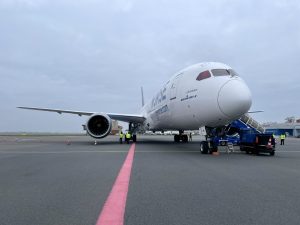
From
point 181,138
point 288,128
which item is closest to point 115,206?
point 181,138

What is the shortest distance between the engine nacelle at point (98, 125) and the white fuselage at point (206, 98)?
5.93 metres

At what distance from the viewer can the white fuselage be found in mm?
11266

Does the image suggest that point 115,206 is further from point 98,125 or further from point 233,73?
point 98,125

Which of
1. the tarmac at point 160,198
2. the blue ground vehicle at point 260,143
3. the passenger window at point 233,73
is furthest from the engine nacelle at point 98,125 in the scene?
the tarmac at point 160,198

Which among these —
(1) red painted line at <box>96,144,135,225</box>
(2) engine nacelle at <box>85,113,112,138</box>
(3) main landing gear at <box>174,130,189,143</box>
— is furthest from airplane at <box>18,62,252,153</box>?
(3) main landing gear at <box>174,130,189,143</box>

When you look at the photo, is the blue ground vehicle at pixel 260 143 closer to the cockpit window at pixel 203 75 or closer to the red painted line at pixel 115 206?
the cockpit window at pixel 203 75

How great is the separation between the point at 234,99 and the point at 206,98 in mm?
1286

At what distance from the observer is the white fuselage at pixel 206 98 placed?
11.3 m

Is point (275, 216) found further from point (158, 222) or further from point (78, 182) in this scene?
point (78, 182)

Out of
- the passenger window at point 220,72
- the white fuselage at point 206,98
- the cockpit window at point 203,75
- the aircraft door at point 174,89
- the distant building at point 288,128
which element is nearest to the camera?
the white fuselage at point 206,98

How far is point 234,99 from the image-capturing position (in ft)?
36.4

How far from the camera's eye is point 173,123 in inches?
656

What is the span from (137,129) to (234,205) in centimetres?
2324

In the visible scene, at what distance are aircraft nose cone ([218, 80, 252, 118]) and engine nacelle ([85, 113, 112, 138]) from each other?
11.0 m
